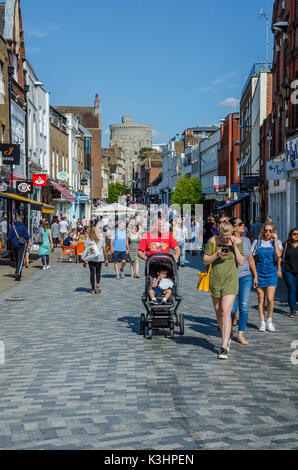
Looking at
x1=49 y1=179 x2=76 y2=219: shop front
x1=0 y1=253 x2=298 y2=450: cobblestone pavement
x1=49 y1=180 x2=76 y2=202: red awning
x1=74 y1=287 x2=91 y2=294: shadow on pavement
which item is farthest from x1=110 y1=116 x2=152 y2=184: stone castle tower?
x1=0 y1=253 x2=298 y2=450: cobblestone pavement

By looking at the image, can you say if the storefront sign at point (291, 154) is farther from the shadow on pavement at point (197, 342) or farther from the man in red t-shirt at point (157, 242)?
the shadow on pavement at point (197, 342)

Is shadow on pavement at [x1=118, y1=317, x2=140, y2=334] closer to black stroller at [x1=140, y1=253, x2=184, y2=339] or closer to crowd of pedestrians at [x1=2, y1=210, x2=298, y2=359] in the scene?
black stroller at [x1=140, y1=253, x2=184, y2=339]

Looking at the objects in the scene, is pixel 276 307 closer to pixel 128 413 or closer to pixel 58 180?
pixel 128 413

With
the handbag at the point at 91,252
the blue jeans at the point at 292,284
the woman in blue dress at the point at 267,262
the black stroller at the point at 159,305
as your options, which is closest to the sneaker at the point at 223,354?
the black stroller at the point at 159,305

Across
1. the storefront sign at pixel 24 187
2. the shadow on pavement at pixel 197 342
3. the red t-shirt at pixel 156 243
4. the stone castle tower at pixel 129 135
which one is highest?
the stone castle tower at pixel 129 135

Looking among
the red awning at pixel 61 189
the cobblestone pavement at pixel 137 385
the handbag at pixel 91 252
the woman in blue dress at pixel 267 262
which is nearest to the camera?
the cobblestone pavement at pixel 137 385

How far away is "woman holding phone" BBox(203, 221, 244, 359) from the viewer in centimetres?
765

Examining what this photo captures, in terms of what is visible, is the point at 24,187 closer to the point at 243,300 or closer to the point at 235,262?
the point at 243,300

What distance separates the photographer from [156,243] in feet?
31.3

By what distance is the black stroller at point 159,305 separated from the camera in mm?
8758

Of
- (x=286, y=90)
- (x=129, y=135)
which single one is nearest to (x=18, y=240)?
(x=286, y=90)

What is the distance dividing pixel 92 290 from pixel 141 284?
7.31ft

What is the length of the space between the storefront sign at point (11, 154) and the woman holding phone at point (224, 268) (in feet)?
55.0

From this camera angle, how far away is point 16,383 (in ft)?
21.1
